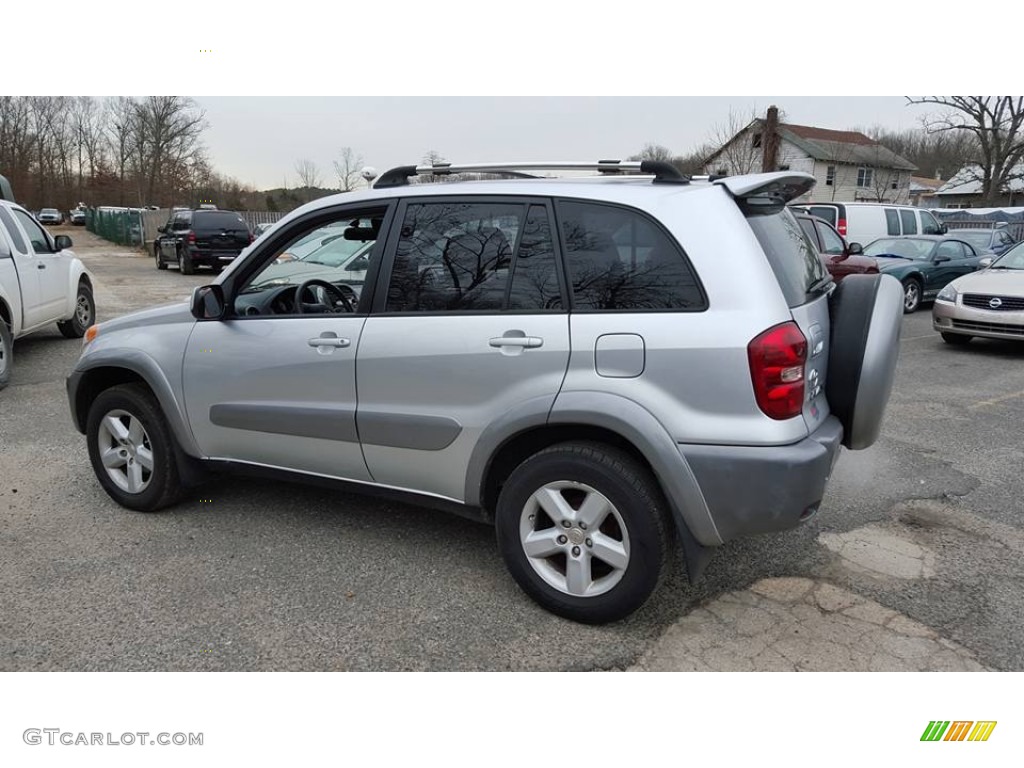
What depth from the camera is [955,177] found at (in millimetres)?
50656

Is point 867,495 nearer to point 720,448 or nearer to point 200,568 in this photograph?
point 720,448

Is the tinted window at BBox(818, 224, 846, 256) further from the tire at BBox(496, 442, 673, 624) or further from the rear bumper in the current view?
the tire at BBox(496, 442, 673, 624)

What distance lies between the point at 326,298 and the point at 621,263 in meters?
1.86

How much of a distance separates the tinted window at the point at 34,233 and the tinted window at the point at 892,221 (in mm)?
15565

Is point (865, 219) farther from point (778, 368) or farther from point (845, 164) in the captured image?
point (845, 164)

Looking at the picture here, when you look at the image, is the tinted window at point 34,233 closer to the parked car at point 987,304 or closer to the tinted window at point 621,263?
the tinted window at point 621,263

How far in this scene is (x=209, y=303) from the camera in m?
3.60

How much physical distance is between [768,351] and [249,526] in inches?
111

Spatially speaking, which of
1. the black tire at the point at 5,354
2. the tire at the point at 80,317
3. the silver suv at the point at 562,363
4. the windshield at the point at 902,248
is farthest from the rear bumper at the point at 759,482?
the windshield at the point at 902,248

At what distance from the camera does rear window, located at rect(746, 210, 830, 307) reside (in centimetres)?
287

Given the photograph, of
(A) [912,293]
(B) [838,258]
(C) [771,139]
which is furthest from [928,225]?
(B) [838,258]

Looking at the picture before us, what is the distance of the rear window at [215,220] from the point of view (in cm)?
2042

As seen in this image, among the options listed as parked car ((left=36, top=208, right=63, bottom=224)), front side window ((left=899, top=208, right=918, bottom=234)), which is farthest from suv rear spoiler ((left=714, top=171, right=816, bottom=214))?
→ parked car ((left=36, top=208, right=63, bottom=224))

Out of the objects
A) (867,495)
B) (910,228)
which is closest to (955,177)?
(910,228)
